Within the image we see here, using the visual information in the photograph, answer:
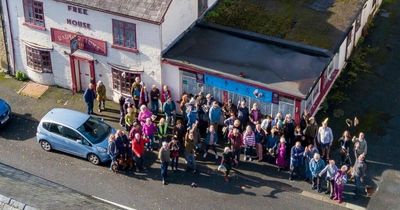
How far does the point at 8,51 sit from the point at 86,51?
4.57m

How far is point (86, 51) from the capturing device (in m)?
31.8

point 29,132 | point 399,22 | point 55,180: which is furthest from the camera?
point 399,22

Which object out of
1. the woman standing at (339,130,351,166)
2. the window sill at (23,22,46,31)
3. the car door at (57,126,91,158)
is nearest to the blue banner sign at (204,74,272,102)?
the woman standing at (339,130,351,166)

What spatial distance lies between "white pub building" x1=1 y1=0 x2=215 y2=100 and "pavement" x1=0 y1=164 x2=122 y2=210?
38.4 feet

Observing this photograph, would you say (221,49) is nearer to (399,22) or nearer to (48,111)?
(48,111)

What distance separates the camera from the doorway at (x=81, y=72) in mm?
32269

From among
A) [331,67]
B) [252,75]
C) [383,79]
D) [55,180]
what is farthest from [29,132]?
[383,79]

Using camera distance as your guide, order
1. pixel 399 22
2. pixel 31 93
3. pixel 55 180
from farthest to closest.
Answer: pixel 399 22 < pixel 31 93 < pixel 55 180

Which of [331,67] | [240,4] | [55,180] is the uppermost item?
[240,4]

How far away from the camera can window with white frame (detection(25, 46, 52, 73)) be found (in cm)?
3303

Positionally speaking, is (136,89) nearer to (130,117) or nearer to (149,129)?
(130,117)

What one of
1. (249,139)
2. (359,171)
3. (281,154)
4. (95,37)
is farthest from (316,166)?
(95,37)

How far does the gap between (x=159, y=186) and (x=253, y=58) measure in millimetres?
6801

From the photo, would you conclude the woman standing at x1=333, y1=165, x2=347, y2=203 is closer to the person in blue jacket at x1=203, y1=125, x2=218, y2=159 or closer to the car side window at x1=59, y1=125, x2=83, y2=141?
the person in blue jacket at x1=203, y1=125, x2=218, y2=159
